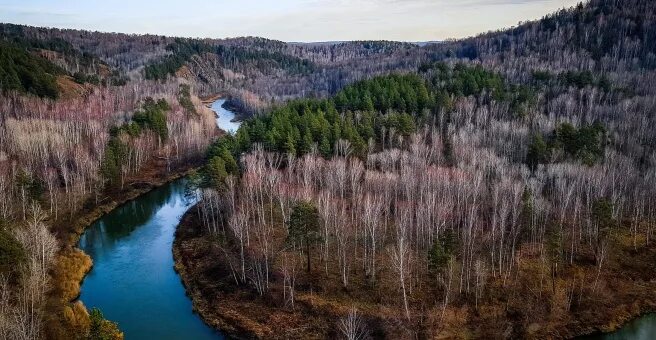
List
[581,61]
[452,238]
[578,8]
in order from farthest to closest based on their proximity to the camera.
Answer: [578,8]
[581,61]
[452,238]

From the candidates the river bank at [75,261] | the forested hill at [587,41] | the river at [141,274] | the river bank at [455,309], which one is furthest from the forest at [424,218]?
the forested hill at [587,41]

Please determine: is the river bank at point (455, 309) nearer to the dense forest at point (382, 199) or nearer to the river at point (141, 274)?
the dense forest at point (382, 199)

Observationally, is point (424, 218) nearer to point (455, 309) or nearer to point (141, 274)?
point (455, 309)

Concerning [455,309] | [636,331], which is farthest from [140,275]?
[636,331]

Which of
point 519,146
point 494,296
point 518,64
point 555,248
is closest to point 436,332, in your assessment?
point 494,296

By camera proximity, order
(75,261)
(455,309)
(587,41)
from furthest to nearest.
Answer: (587,41)
(75,261)
(455,309)

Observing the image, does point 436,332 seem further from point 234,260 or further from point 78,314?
point 78,314

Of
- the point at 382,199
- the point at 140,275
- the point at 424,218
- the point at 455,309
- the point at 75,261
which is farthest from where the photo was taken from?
the point at 382,199

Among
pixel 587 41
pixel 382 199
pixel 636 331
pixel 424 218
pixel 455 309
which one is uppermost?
pixel 587 41
